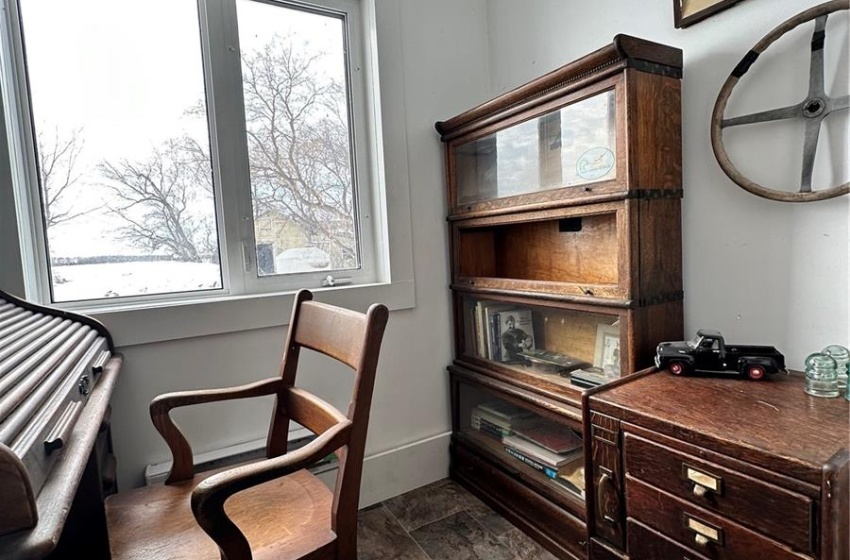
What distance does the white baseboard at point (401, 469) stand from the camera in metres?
1.91

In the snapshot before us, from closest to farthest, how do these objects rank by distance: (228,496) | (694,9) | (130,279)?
(228,496)
(694,9)
(130,279)

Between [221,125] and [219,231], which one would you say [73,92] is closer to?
[221,125]

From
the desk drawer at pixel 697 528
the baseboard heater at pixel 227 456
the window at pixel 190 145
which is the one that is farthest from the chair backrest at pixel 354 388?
the desk drawer at pixel 697 528

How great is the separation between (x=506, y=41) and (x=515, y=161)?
0.71 metres

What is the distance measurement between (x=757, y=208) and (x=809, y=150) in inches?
7.1

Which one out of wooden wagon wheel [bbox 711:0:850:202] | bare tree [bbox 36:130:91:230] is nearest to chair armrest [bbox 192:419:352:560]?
bare tree [bbox 36:130:91:230]

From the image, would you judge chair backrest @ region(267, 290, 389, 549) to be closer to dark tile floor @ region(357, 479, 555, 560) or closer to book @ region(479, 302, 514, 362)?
dark tile floor @ region(357, 479, 555, 560)

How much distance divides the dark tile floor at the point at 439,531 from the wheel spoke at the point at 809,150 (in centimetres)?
136

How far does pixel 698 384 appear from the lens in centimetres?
116

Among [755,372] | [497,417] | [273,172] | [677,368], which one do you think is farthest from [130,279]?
[755,372]

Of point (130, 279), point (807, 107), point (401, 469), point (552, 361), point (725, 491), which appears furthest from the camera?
point (401, 469)

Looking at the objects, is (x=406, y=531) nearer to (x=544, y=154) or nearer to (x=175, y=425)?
(x=175, y=425)

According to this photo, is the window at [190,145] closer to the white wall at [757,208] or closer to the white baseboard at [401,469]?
the white baseboard at [401,469]

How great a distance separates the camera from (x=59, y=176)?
4.92 feet
